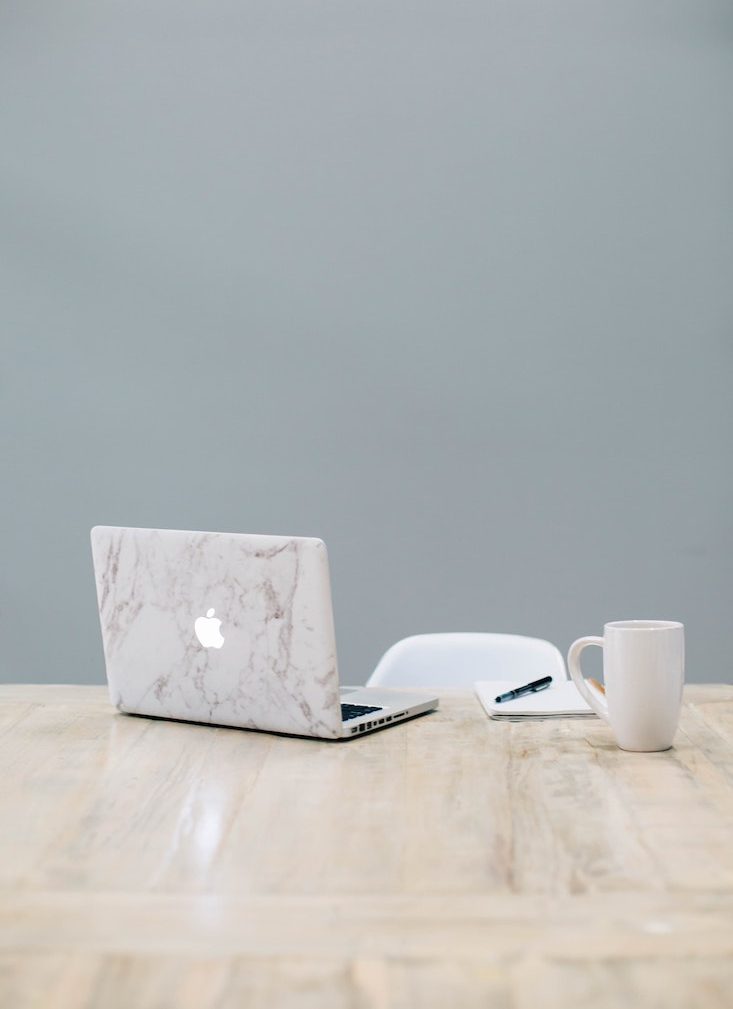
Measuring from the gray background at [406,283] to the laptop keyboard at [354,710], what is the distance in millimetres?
1893

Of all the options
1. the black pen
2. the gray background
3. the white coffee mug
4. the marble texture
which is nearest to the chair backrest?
the black pen

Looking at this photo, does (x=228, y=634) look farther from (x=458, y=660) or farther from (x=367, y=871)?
(x=458, y=660)

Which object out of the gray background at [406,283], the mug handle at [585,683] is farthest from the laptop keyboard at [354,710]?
the gray background at [406,283]

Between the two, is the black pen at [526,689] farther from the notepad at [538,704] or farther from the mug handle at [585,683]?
the mug handle at [585,683]

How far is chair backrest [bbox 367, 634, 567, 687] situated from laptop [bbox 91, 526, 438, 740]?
62 cm

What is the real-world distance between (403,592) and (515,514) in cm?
42

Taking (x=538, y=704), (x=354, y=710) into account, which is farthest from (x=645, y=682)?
(x=354, y=710)

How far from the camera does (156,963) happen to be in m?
0.84

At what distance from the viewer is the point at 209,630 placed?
159cm

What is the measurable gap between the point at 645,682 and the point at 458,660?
3.25 ft

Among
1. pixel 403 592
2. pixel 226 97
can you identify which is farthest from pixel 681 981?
pixel 226 97

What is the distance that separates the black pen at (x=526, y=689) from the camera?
5.54ft

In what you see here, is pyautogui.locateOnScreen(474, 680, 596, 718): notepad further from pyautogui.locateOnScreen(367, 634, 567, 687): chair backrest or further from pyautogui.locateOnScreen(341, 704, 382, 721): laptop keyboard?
pyautogui.locateOnScreen(367, 634, 567, 687): chair backrest

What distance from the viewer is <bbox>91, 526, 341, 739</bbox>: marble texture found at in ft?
4.90
